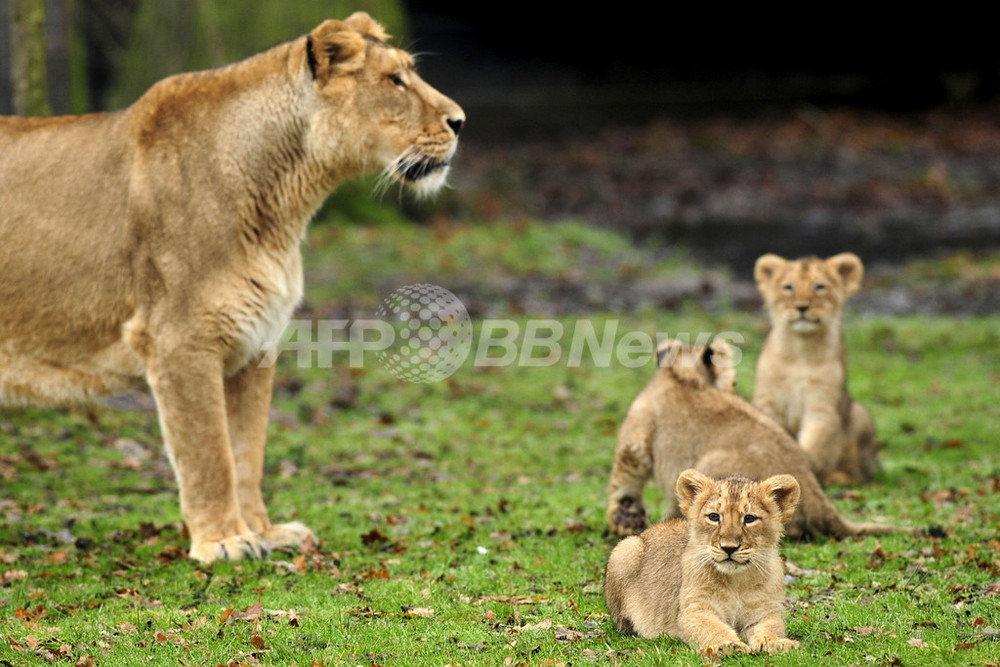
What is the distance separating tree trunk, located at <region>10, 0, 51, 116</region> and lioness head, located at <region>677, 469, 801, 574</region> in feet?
23.3

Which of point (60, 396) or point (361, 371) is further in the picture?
point (361, 371)

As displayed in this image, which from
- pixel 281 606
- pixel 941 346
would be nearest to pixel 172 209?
pixel 281 606

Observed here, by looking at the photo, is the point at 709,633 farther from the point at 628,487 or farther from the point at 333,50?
the point at 333,50

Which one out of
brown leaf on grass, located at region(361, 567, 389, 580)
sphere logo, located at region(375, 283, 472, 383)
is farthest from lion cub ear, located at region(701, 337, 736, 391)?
sphere logo, located at region(375, 283, 472, 383)

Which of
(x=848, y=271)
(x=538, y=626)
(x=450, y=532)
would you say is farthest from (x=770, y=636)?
(x=848, y=271)

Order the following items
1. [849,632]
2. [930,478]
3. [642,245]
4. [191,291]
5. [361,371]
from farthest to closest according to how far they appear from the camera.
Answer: [642,245], [361,371], [930,478], [191,291], [849,632]

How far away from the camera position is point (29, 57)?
1089 centimetres

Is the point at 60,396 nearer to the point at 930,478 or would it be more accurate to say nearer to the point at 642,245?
the point at 930,478

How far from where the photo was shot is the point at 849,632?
605 centimetres

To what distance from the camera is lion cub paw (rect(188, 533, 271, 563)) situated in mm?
7469

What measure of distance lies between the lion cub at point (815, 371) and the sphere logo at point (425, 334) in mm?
3148

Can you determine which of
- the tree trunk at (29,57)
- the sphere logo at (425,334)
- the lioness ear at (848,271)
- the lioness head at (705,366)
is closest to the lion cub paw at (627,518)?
the lioness head at (705,366)

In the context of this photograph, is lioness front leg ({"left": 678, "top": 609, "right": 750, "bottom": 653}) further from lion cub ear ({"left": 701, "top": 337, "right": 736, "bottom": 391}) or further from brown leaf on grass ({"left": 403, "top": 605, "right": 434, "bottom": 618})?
lion cub ear ({"left": 701, "top": 337, "right": 736, "bottom": 391})

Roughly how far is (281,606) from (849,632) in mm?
2771
